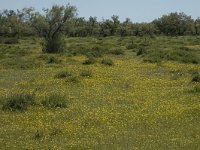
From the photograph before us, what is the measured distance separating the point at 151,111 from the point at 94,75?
9911 millimetres

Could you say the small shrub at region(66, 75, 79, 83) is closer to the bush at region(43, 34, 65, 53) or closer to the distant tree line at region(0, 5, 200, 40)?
the bush at region(43, 34, 65, 53)

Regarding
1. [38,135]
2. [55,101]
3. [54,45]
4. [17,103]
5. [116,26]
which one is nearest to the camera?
[38,135]

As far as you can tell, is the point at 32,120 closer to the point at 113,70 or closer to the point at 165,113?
the point at 165,113

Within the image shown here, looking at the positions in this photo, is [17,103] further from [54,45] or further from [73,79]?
[54,45]

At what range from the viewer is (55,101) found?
→ 1748 centimetres

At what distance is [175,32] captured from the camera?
326 feet

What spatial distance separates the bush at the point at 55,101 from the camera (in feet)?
56.9

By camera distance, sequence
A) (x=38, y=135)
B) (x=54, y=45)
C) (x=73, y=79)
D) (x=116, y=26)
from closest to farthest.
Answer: (x=38, y=135) < (x=73, y=79) < (x=54, y=45) < (x=116, y=26)

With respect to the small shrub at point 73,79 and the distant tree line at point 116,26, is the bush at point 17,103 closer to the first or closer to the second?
the small shrub at point 73,79

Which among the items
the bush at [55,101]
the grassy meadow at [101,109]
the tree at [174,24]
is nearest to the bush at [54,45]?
the grassy meadow at [101,109]

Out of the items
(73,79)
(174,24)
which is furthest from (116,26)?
(73,79)

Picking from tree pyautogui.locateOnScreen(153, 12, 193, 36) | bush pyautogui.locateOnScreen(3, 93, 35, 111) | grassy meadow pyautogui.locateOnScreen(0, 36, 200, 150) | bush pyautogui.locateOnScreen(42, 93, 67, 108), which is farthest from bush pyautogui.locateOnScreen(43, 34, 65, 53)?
tree pyautogui.locateOnScreen(153, 12, 193, 36)

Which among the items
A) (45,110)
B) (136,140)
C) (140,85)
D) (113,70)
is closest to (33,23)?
(113,70)

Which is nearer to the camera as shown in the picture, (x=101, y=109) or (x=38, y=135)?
(x=38, y=135)
